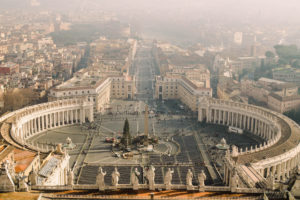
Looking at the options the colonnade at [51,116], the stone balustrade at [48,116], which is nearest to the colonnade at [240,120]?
the colonnade at [51,116]

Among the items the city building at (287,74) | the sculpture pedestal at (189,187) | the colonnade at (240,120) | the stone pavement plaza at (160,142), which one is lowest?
the stone pavement plaza at (160,142)

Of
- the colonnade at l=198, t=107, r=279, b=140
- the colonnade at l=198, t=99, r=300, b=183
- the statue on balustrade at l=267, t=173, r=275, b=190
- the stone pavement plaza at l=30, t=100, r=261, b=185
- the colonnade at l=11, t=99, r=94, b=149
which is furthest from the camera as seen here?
the colonnade at l=11, t=99, r=94, b=149

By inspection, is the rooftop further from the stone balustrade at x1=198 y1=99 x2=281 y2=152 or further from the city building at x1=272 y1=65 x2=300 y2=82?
the city building at x1=272 y1=65 x2=300 y2=82

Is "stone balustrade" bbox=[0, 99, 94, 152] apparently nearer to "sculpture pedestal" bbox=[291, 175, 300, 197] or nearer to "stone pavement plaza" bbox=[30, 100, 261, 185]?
"stone pavement plaza" bbox=[30, 100, 261, 185]

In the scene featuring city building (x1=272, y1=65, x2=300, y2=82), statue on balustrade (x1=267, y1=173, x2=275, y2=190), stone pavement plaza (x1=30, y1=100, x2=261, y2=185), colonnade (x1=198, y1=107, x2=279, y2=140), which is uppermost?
city building (x1=272, y1=65, x2=300, y2=82)

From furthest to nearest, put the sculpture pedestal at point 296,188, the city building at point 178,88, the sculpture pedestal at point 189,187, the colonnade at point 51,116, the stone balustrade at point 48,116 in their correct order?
the city building at point 178,88 < the colonnade at point 51,116 < the stone balustrade at point 48,116 < the sculpture pedestal at point 189,187 < the sculpture pedestal at point 296,188

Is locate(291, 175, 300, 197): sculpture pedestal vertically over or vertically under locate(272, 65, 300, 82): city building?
under

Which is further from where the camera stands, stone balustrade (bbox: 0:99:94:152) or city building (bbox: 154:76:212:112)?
city building (bbox: 154:76:212:112)

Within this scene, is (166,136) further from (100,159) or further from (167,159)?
(100,159)

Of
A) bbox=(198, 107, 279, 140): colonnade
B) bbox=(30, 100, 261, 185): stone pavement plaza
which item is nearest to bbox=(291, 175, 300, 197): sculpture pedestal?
bbox=(30, 100, 261, 185): stone pavement plaza

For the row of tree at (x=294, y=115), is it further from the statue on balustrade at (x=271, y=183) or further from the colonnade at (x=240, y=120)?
the statue on balustrade at (x=271, y=183)

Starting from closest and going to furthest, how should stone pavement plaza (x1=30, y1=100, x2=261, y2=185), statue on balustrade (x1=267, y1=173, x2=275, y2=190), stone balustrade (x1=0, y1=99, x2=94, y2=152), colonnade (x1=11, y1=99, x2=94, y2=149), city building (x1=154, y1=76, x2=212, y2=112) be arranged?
statue on balustrade (x1=267, y1=173, x2=275, y2=190) → stone pavement plaza (x1=30, y1=100, x2=261, y2=185) → stone balustrade (x1=0, y1=99, x2=94, y2=152) → colonnade (x1=11, y1=99, x2=94, y2=149) → city building (x1=154, y1=76, x2=212, y2=112)
